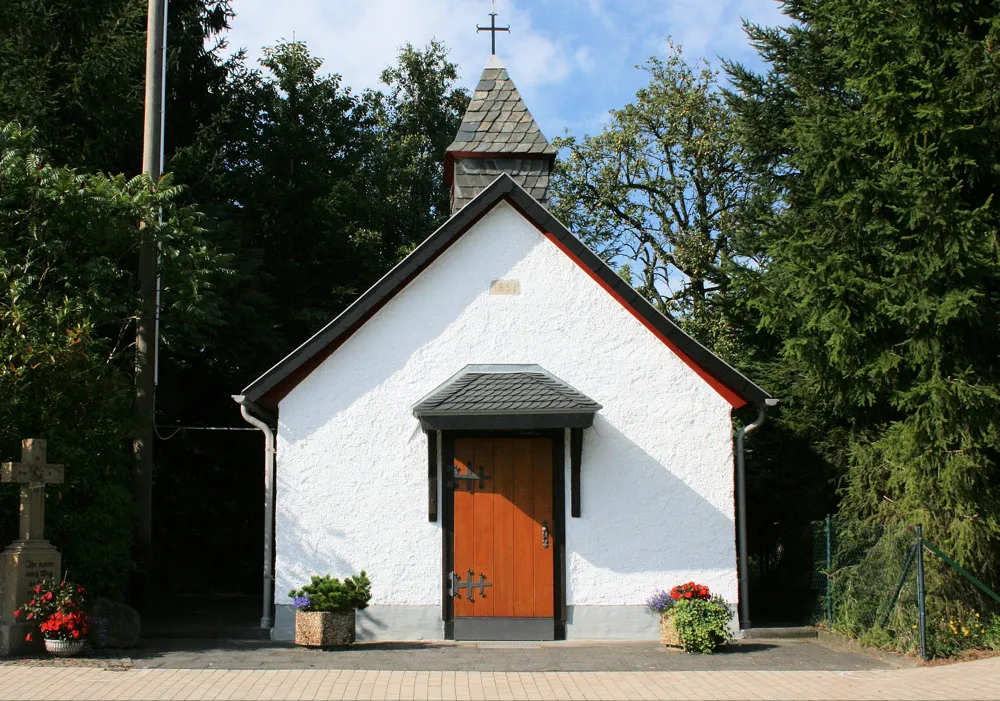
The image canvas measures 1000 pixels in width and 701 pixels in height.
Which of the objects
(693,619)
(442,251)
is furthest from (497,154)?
(693,619)

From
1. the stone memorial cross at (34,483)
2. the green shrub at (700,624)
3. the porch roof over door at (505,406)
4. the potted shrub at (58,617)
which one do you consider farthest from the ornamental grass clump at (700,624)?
the stone memorial cross at (34,483)

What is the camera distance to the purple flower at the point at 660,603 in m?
10.8

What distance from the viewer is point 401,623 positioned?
11.2m

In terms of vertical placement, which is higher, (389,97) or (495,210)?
(389,97)

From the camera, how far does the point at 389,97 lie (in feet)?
120

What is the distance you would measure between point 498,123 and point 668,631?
24.1 feet

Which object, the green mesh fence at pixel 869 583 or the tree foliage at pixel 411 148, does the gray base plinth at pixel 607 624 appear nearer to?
the green mesh fence at pixel 869 583

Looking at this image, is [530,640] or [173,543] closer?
[530,640]

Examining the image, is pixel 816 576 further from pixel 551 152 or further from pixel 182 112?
pixel 182 112

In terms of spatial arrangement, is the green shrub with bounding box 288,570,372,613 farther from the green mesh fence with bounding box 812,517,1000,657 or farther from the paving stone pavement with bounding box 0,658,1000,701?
the green mesh fence with bounding box 812,517,1000,657

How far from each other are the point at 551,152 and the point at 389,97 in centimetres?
A: 2461

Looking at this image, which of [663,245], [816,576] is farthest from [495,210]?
[663,245]

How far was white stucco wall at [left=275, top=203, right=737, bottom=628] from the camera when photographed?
37.2 feet

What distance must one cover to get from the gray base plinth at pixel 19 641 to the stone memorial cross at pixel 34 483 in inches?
36.7
